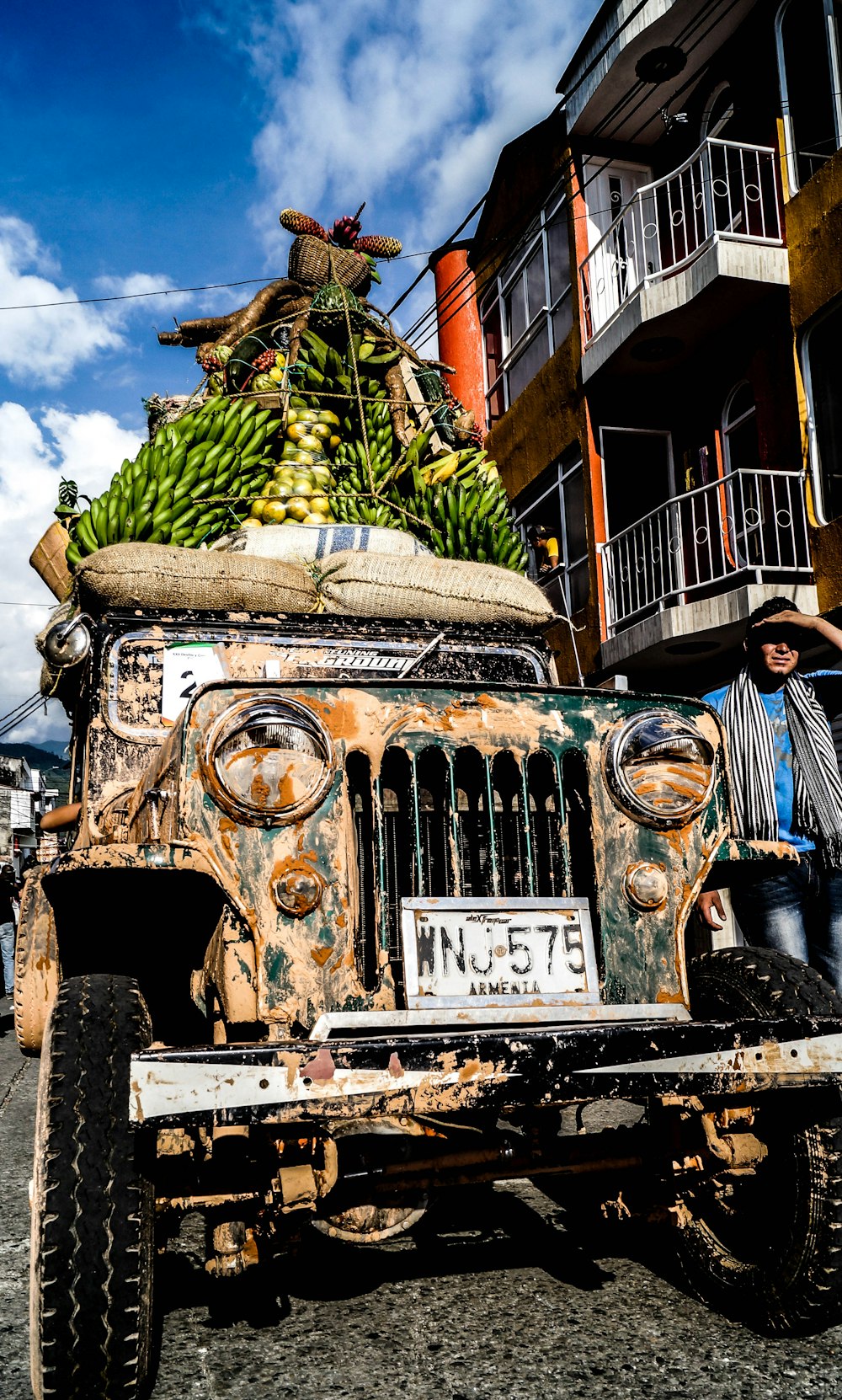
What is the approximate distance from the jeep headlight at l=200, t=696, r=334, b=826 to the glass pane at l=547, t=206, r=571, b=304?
39.9 feet

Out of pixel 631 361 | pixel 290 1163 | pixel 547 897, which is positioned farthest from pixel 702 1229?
pixel 631 361

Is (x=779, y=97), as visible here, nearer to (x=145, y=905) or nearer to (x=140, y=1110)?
(x=145, y=905)

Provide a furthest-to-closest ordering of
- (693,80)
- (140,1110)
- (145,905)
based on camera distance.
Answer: (693,80), (145,905), (140,1110)

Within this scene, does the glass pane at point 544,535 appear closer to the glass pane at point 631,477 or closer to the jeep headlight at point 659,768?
the glass pane at point 631,477

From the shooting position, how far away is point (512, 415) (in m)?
15.0

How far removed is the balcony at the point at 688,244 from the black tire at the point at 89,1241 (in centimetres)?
972

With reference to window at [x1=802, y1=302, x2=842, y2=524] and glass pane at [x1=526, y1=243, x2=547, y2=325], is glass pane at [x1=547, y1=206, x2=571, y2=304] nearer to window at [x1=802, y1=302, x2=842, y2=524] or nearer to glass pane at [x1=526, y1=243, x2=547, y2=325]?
glass pane at [x1=526, y1=243, x2=547, y2=325]

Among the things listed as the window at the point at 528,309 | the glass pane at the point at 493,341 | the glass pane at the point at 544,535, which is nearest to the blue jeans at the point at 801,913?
the glass pane at the point at 544,535

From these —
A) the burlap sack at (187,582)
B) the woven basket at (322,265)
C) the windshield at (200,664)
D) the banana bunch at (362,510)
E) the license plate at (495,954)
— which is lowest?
the license plate at (495,954)

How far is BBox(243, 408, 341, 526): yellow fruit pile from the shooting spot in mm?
5562

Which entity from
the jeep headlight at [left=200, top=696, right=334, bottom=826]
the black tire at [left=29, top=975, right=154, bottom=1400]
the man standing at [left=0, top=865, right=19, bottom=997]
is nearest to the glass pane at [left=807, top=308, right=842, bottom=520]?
the jeep headlight at [left=200, top=696, right=334, bottom=826]

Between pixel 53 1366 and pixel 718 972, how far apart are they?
5.91 ft

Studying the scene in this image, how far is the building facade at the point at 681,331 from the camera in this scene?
31.8ft

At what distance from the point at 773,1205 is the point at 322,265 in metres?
6.62
